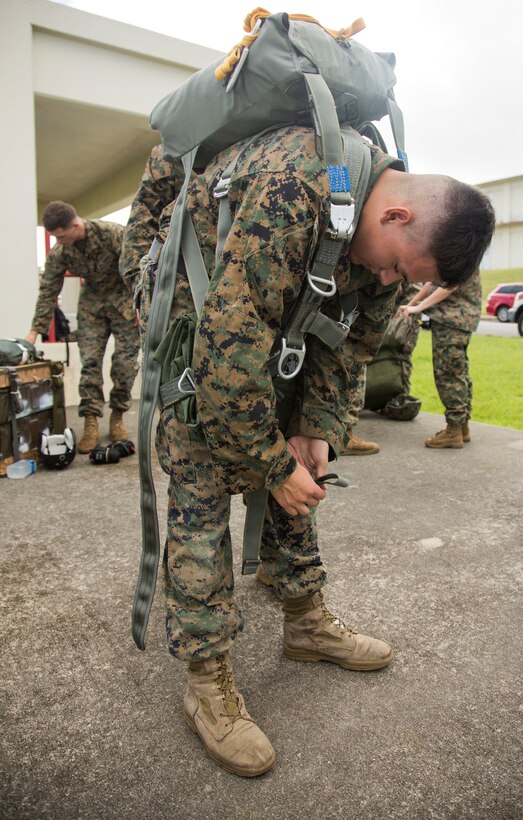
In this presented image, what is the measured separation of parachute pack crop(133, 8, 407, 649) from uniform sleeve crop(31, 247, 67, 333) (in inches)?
133

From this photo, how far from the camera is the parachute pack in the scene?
1.46m

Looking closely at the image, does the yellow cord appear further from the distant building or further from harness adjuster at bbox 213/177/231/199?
the distant building

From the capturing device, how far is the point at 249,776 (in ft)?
5.49

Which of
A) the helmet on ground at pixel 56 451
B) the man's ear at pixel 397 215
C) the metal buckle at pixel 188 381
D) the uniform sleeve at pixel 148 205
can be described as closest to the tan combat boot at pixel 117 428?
the helmet on ground at pixel 56 451

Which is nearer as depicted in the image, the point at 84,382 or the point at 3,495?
the point at 3,495

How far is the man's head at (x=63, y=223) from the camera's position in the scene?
185 inches

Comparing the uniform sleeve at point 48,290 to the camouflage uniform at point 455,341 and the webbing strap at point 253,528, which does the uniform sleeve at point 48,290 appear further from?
the webbing strap at point 253,528

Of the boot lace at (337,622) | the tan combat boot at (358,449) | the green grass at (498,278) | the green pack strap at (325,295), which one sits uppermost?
the green grass at (498,278)

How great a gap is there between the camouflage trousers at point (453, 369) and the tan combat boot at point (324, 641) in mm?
3177

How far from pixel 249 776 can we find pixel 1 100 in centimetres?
617

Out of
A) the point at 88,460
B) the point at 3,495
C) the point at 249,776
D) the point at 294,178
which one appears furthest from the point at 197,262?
the point at 88,460

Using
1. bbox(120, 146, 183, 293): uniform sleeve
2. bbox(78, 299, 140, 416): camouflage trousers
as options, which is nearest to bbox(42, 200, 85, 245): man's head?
bbox(78, 299, 140, 416): camouflage trousers

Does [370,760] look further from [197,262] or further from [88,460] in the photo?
[88,460]

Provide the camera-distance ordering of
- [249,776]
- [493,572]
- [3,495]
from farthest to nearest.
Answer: [3,495]
[493,572]
[249,776]
